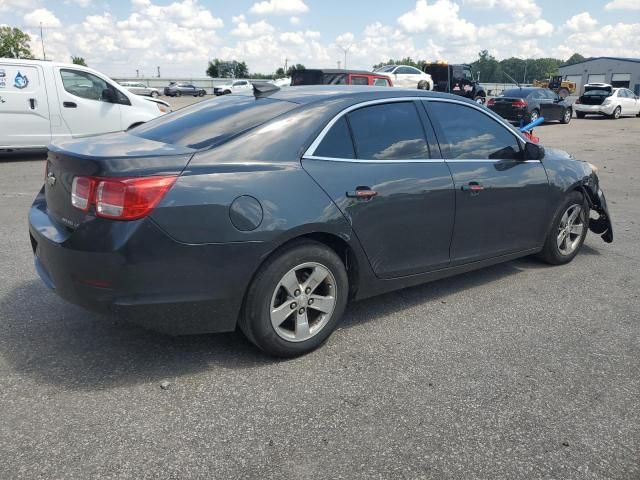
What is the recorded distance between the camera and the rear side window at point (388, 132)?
141 inches

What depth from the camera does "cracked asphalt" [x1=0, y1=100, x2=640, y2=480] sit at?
95.8 inches

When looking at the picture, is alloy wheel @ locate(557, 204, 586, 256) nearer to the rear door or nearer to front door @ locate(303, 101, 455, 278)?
front door @ locate(303, 101, 455, 278)

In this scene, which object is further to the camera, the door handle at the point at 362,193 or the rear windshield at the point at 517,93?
the rear windshield at the point at 517,93

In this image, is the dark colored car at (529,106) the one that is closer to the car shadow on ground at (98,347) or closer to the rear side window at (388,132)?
the rear side window at (388,132)

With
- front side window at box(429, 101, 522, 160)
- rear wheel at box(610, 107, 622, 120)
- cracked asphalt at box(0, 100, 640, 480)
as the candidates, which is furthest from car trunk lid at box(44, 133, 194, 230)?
rear wheel at box(610, 107, 622, 120)

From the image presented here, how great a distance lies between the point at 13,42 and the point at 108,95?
66.3 m

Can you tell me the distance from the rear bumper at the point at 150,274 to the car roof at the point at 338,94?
1.19 m

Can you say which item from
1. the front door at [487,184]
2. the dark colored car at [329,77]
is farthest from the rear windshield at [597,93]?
the front door at [487,184]

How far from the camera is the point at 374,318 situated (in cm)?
396

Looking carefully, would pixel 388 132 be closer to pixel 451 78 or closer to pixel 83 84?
pixel 83 84

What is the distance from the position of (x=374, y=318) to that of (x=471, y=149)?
1.44 m

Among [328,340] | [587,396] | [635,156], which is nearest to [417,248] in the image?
[328,340]

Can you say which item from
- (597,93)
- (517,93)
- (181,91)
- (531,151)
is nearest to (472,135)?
(531,151)

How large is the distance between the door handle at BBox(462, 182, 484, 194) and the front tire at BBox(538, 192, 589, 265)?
1.17 meters
